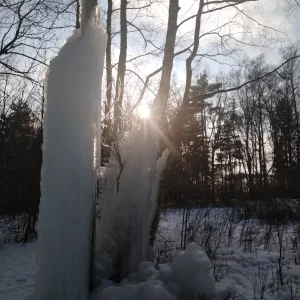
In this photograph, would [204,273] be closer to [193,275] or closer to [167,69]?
[193,275]

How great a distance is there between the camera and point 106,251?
3016mm

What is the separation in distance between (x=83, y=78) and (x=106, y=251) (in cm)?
168

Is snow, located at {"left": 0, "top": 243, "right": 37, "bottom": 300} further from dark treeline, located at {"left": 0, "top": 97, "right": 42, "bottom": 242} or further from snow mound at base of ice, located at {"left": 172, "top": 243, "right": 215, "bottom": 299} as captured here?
snow mound at base of ice, located at {"left": 172, "top": 243, "right": 215, "bottom": 299}

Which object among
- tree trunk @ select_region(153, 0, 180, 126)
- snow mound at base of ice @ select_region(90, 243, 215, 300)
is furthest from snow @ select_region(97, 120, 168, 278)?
tree trunk @ select_region(153, 0, 180, 126)

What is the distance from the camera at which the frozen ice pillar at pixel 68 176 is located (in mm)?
2266

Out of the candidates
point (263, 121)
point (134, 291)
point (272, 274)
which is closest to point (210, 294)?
point (134, 291)

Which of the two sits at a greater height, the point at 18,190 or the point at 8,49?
the point at 8,49

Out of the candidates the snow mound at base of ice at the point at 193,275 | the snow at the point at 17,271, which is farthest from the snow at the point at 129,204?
the snow at the point at 17,271

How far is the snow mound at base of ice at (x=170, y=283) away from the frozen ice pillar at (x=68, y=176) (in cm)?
29

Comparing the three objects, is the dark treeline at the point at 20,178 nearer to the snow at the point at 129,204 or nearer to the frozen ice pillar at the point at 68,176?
the snow at the point at 129,204

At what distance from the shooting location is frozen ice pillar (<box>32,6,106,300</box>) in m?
2.27

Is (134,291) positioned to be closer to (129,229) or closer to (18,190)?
(129,229)

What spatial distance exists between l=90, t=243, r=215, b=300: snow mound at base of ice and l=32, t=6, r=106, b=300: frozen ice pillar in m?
0.29

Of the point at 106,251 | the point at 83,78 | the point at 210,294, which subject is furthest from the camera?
the point at 106,251
